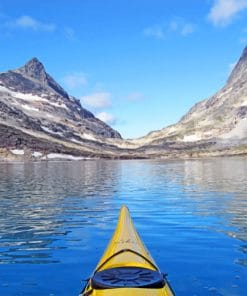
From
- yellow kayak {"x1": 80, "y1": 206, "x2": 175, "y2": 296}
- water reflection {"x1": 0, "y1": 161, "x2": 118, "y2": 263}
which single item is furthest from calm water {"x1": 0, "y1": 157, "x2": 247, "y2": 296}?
yellow kayak {"x1": 80, "y1": 206, "x2": 175, "y2": 296}

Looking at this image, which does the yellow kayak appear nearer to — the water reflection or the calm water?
the calm water

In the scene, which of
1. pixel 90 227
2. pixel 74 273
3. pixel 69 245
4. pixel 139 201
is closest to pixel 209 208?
pixel 139 201

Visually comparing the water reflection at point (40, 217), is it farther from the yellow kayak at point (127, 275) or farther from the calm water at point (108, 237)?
the yellow kayak at point (127, 275)

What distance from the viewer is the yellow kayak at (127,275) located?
12.5 m

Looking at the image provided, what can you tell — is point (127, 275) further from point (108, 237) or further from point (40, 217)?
point (40, 217)

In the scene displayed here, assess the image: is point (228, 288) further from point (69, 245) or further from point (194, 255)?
point (69, 245)

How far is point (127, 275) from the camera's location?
13820mm

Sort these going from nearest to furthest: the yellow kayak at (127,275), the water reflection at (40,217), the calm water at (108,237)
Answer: the yellow kayak at (127,275), the calm water at (108,237), the water reflection at (40,217)

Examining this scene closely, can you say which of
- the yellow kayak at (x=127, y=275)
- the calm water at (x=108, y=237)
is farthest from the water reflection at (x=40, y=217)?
the yellow kayak at (x=127, y=275)

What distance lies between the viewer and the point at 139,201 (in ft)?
165

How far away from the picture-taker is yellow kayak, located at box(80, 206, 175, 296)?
12.5m

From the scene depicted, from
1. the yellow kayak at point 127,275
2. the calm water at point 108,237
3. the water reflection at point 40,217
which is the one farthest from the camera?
the water reflection at point 40,217

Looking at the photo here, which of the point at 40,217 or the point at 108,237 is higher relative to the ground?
the point at 40,217

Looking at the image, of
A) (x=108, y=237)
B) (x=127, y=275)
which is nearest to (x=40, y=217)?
(x=108, y=237)
